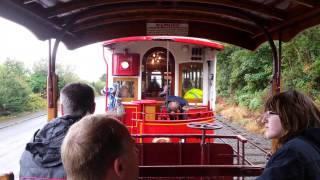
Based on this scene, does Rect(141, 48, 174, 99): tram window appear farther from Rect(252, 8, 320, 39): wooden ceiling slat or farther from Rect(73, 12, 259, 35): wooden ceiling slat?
Rect(252, 8, 320, 39): wooden ceiling slat

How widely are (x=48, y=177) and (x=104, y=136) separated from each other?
4.21 ft

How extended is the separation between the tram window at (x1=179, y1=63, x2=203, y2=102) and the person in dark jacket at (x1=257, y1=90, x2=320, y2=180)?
785cm

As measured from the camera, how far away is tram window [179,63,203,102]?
993 centimetres

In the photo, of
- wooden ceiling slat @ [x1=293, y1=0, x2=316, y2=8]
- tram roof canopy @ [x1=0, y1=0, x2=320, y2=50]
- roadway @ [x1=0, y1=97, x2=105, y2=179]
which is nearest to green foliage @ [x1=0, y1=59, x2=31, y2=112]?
roadway @ [x1=0, y1=97, x2=105, y2=179]

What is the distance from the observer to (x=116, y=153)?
46.8 inches

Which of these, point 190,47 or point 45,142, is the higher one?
point 190,47

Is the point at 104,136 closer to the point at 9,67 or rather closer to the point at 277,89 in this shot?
the point at 277,89

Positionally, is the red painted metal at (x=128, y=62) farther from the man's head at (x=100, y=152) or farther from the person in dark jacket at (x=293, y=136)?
the man's head at (x=100, y=152)

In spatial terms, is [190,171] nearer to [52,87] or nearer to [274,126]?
[274,126]

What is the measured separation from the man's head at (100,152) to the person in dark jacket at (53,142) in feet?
3.72

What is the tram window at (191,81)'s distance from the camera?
9930 mm

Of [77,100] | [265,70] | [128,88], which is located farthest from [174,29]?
[265,70]

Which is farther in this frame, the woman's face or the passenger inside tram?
→ the passenger inside tram

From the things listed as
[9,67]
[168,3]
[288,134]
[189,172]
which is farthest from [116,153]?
[9,67]
